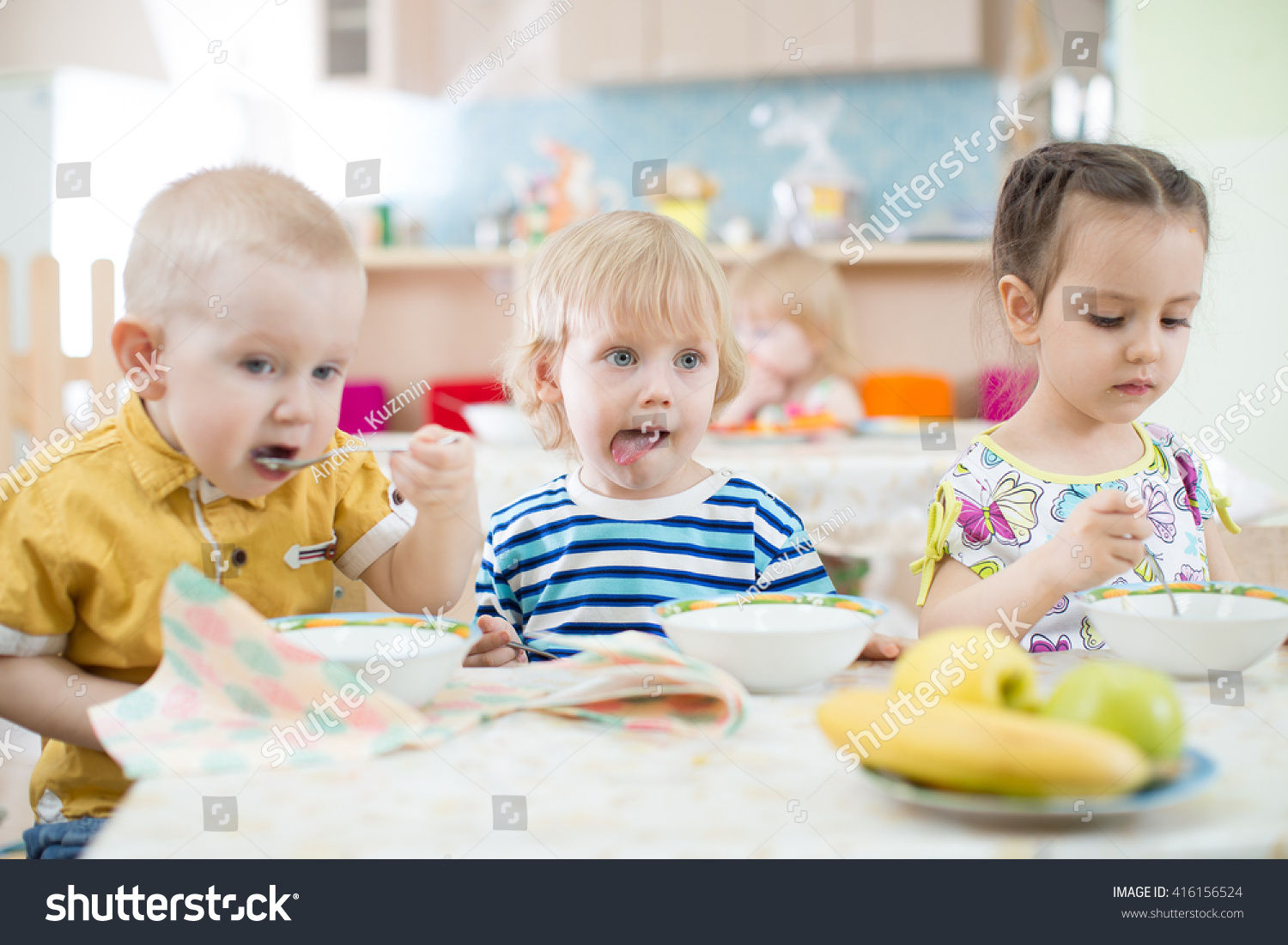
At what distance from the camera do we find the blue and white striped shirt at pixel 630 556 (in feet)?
3.01

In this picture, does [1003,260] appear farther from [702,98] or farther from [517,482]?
[702,98]

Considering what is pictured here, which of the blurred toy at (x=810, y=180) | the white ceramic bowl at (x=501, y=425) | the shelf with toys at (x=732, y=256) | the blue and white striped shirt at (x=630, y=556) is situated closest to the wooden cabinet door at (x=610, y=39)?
the blurred toy at (x=810, y=180)

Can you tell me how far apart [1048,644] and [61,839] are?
0.70m

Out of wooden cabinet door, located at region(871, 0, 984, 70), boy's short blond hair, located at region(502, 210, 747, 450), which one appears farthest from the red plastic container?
wooden cabinet door, located at region(871, 0, 984, 70)

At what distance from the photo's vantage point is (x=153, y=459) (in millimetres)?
710

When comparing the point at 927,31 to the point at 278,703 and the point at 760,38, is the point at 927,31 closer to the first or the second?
the point at 760,38

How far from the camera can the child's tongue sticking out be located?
2.94ft

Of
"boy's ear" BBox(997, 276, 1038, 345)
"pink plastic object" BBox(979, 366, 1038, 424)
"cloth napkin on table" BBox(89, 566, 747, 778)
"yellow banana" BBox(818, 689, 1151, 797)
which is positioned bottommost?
"cloth napkin on table" BBox(89, 566, 747, 778)

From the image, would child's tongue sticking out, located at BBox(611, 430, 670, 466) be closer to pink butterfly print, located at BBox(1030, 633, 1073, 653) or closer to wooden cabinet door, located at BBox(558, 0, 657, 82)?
pink butterfly print, located at BBox(1030, 633, 1073, 653)

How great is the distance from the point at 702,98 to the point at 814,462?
2.13 m

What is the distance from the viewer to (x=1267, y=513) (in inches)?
52.7

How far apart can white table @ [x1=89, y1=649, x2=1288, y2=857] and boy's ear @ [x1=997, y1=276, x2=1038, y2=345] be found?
475mm

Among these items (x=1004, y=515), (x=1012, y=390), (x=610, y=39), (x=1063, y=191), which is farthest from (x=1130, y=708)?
(x=610, y=39)
